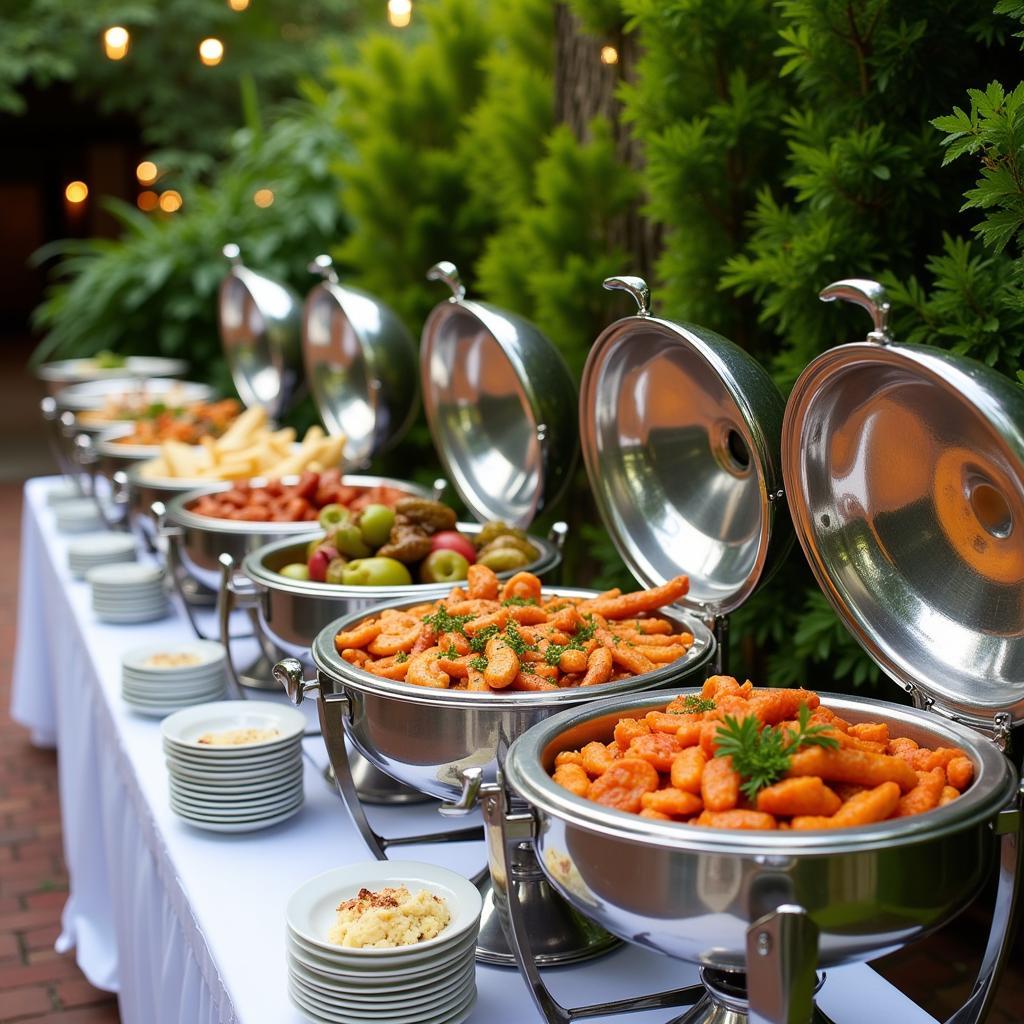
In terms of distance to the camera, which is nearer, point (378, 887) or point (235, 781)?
point (378, 887)

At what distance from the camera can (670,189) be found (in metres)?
2.08

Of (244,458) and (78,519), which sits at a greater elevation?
(244,458)

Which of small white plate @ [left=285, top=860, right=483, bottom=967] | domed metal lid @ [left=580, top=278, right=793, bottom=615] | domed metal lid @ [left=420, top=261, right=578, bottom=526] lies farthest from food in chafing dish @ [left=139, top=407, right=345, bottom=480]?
small white plate @ [left=285, top=860, right=483, bottom=967]

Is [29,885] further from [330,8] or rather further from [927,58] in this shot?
[330,8]

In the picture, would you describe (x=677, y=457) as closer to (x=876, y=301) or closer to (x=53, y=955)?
(x=876, y=301)

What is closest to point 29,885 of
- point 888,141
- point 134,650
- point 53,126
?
point 134,650

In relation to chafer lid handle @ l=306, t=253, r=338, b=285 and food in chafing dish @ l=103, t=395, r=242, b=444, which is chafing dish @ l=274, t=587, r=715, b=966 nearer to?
chafer lid handle @ l=306, t=253, r=338, b=285

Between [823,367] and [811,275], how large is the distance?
2.16ft

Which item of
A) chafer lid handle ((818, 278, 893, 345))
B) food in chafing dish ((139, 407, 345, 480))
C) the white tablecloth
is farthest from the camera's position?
food in chafing dish ((139, 407, 345, 480))

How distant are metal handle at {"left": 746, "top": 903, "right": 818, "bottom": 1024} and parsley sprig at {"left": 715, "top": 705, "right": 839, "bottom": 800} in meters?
0.11

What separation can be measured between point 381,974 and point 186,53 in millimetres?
10480

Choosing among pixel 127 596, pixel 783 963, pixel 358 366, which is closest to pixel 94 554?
pixel 127 596

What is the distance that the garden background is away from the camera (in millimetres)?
1600

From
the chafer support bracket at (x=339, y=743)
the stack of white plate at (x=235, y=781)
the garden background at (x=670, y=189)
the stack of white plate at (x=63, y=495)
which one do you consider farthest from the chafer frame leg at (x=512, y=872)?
the stack of white plate at (x=63, y=495)
